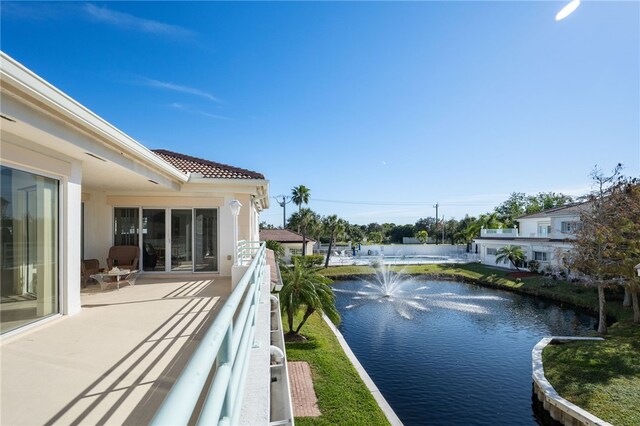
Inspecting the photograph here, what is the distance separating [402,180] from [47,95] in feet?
147

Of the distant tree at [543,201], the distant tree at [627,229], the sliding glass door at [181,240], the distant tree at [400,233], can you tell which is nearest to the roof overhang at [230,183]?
the sliding glass door at [181,240]

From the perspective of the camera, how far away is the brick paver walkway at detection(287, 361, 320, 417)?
10164mm

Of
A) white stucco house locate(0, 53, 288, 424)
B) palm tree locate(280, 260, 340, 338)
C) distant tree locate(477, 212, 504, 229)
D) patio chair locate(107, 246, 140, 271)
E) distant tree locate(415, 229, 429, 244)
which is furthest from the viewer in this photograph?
distant tree locate(415, 229, 429, 244)

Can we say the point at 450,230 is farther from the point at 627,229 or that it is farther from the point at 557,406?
the point at 557,406

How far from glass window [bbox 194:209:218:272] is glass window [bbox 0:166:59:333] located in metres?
5.31

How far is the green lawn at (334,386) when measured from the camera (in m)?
9.95

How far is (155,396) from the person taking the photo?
3.29 meters

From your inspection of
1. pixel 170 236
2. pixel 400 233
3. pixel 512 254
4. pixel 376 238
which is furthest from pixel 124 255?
pixel 400 233

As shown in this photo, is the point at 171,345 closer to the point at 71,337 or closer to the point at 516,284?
the point at 71,337

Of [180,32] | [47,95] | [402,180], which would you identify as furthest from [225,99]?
[402,180]

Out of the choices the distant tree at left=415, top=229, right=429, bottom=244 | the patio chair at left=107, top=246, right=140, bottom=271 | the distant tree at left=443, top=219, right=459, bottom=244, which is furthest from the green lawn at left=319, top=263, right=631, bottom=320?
the distant tree at left=443, top=219, right=459, bottom=244

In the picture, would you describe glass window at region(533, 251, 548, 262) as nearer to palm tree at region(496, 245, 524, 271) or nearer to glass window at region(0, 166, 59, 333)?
palm tree at region(496, 245, 524, 271)

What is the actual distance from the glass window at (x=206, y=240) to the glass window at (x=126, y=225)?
2.08 metres

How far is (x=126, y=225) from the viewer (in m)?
11.6
